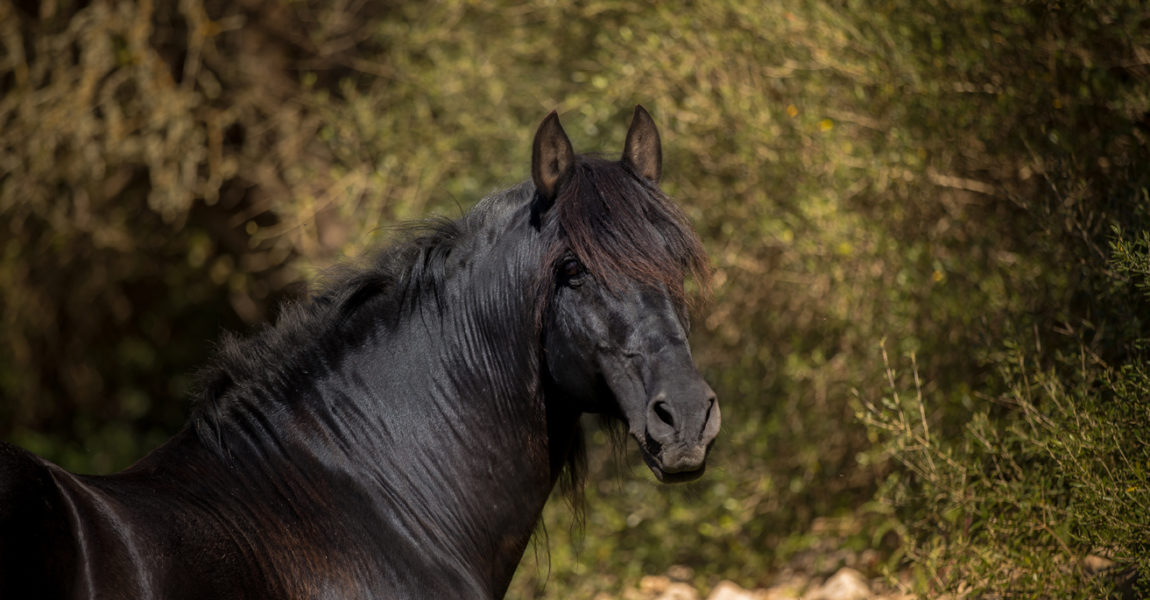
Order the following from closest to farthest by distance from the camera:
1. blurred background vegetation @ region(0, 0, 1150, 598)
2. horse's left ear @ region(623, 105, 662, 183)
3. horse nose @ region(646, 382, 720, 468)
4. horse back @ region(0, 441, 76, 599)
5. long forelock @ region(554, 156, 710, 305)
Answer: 1. horse back @ region(0, 441, 76, 599)
2. horse nose @ region(646, 382, 720, 468)
3. long forelock @ region(554, 156, 710, 305)
4. horse's left ear @ region(623, 105, 662, 183)
5. blurred background vegetation @ region(0, 0, 1150, 598)

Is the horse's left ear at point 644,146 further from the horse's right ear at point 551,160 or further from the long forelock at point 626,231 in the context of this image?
the horse's right ear at point 551,160

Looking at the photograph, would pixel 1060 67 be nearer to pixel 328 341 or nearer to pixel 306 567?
pixel 328 341

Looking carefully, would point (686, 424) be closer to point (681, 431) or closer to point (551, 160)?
point (681, 431)

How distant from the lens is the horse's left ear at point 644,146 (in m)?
3.25

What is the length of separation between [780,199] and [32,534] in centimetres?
459

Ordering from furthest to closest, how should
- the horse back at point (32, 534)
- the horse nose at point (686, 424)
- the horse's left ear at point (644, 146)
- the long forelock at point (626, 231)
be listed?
the horse's left ear at point (644, 146)
the long forelock at point (626, 231)
the horse nose at point (686, 424)
the horse back at point (32, 534)

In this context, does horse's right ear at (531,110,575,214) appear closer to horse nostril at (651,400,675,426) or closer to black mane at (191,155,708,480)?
black mane at (191,155,708,480)

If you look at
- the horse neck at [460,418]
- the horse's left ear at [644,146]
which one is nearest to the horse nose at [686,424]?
the horse neck at [460,418]

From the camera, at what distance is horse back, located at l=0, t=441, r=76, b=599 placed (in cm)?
221

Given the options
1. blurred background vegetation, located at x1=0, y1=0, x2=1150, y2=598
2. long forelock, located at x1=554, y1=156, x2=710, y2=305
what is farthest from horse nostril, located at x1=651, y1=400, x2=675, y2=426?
blurred background vegetation, located at x1=0, y1=0, x2=1150, y2=598

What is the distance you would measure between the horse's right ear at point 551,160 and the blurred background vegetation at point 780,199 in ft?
4.32

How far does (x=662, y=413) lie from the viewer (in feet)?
9.11

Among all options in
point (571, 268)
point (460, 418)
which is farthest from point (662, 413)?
point (460, 418)

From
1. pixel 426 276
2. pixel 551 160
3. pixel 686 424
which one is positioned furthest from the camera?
pixel 426 276
